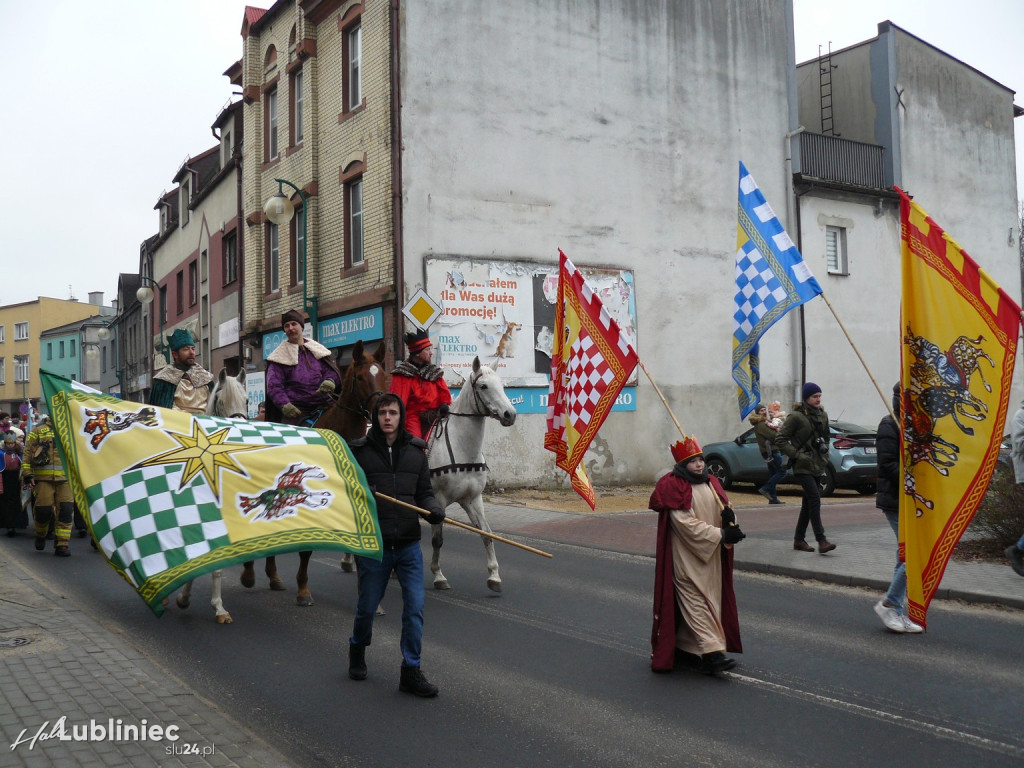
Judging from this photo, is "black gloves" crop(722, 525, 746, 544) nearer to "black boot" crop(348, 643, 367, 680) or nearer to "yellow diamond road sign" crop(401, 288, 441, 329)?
"black boot" crop(348, 643, 367, 680)

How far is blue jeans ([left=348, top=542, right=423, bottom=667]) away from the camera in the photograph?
589 cm

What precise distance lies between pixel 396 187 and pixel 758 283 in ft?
40.6

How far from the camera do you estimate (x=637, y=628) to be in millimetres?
→ 7820

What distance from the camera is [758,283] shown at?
1105 centimetres

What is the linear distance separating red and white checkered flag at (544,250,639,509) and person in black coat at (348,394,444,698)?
166 inches

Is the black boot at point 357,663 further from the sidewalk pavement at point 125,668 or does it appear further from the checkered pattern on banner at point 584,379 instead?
the checkered pattern on banner at point 584,379

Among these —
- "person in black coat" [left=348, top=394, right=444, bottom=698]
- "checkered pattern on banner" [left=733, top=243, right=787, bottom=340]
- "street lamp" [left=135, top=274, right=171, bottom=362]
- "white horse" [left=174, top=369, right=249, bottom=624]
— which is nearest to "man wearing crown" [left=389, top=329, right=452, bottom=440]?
"white horse" [left=174, top=369, right=249, bottom=624]

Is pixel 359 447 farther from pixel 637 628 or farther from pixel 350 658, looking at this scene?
pixel 637 628

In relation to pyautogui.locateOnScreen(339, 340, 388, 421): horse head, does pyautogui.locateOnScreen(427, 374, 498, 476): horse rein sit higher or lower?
lower

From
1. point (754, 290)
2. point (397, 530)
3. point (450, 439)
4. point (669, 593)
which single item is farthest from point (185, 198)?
point (669, 593)

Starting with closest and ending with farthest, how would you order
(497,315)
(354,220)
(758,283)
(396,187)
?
(758,283)
(396,187)
(497,315)
(354,220)

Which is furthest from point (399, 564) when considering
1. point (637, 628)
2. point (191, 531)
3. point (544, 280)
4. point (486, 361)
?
point (544, 280)

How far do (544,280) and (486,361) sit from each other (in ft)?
8.59

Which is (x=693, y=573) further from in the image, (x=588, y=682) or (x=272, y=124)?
(x=272, y=124)
